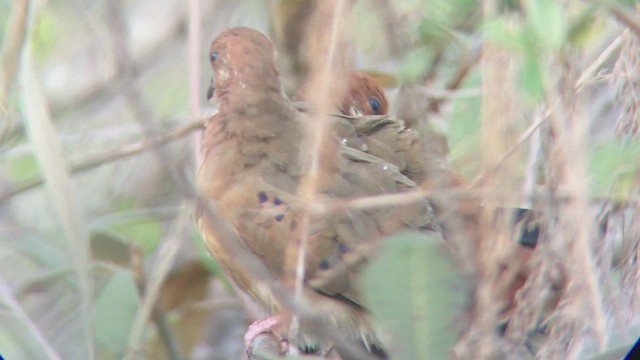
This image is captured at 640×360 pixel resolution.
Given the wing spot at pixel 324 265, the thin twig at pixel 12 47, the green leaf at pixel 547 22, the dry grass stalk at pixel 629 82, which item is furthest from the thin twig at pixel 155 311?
the green leaf at pixel 547 22

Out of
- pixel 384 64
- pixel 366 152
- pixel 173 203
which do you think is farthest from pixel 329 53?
pixel 173 203

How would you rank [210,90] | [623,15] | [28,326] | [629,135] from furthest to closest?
[210,90] < [28,326] < [629,135] < [623,15]

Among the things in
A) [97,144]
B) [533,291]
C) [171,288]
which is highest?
[97,144]

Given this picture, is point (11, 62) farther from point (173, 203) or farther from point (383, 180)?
point (173, 203)

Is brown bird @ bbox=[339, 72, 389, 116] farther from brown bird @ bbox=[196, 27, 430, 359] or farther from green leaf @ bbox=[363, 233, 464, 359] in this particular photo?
green leaf @ bbox=[363, 233, 464, 359]

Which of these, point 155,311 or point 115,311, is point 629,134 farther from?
point 155,311

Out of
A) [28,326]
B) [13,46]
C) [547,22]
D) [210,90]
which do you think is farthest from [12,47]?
[547,22]
